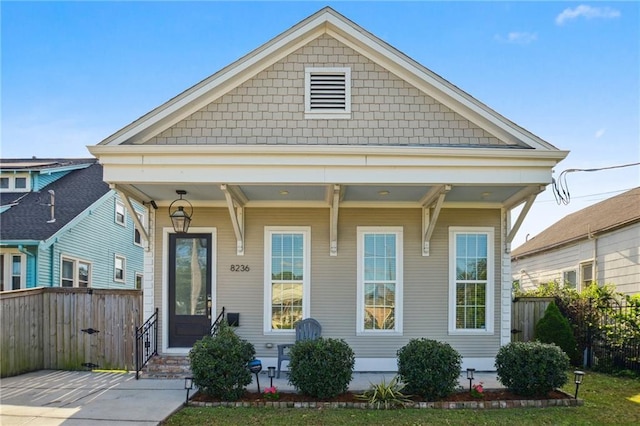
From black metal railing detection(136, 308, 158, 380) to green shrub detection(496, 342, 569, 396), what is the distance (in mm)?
5855

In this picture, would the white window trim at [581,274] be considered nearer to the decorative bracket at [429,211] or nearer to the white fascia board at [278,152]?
the decorative bracket at [429,211]

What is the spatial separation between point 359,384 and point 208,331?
3.01 meters

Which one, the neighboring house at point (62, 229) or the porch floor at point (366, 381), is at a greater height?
the neighboring house at point (62, 229)

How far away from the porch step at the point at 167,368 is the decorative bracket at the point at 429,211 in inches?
184

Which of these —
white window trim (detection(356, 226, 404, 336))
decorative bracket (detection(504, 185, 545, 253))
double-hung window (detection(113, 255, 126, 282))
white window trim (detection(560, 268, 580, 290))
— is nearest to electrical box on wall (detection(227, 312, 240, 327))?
white window trim (detection(356, 226, 404, 336))

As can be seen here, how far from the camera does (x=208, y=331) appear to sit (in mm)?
8375

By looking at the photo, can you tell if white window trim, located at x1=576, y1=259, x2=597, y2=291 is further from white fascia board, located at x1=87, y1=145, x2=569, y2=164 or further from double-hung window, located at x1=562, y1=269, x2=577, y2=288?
white fascia board, located at x1=87, y1=145, x2=569, y2=164

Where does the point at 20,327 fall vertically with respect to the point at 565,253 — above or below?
below

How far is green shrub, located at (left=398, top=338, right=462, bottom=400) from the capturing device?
6059 millimetres

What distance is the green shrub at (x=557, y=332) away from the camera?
9117mm

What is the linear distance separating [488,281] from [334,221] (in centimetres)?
315

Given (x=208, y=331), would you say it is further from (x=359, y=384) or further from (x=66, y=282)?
(x=66, y=282)

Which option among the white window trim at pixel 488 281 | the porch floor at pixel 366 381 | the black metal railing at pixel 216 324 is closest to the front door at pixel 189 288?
the black metal railing at pixel 216 324

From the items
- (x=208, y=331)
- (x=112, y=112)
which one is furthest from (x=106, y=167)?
(x=112, y=112)
